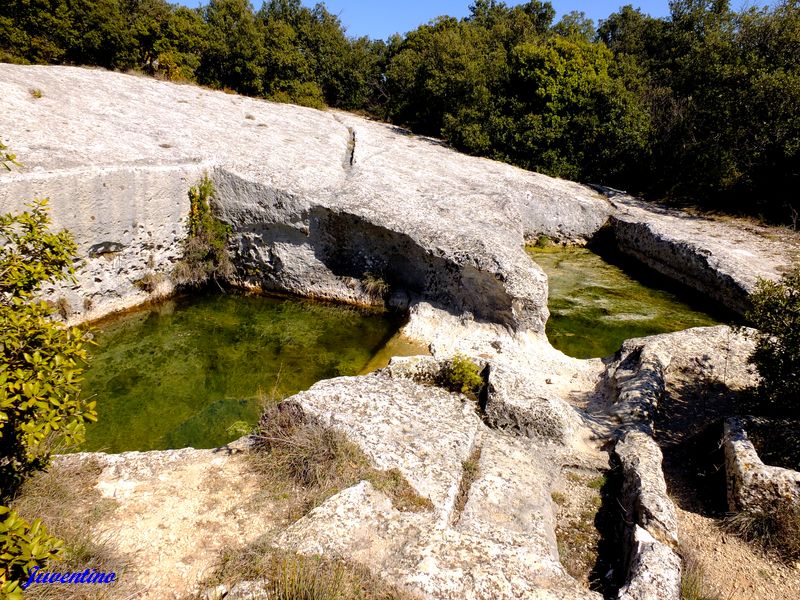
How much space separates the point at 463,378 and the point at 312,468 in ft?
10.7

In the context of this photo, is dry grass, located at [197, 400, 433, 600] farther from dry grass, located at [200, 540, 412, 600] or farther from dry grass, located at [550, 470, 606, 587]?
dry grass, located at [550, 470, 606, 587]

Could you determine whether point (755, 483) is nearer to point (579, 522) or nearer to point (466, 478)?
point (579, 522)

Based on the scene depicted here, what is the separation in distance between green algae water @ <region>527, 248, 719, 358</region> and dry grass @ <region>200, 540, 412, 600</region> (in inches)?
351

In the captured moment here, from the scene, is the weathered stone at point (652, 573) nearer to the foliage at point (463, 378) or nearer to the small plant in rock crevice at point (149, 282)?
the foliage at point (463, 378)

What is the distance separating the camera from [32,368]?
4.27 metres

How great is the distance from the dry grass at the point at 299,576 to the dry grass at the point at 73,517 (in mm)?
976

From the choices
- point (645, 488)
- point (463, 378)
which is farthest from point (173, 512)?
point (645, 488)

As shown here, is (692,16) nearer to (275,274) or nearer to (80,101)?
(275,274)

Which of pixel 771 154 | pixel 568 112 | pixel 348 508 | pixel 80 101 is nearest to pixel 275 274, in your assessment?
pixel 80 101

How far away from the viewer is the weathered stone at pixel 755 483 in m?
6.60

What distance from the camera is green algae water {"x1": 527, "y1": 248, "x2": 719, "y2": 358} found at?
43.4ft

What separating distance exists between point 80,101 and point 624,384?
17464mm
